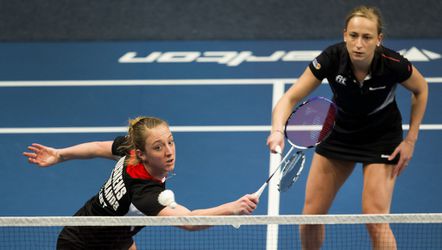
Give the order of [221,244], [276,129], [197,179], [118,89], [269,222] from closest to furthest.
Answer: [269,222] < [276,129] < [221,244] < [197,179] < [118,89]

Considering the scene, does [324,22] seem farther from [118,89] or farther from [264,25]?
[118,89]

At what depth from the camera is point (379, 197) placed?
566cm

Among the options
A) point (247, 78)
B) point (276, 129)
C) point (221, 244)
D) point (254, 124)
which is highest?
point (247, 78)

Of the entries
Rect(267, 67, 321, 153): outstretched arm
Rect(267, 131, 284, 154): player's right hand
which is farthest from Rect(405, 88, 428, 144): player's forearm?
Rect(267, 131, 284, 154): player's right hand

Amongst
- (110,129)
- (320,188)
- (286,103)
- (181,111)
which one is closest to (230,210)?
(286,103)

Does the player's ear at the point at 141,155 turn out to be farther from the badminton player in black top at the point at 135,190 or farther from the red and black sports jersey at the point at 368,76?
the red and black sports jersey at the point at 368,76

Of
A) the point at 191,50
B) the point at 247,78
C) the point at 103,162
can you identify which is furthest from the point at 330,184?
the point at 191,50

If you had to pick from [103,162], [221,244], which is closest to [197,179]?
[103,162]

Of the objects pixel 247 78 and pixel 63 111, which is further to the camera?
pixel 247 78

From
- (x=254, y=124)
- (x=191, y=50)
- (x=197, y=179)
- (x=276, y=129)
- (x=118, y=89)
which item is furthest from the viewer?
(x=191, y=50)

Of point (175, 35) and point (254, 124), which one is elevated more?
point (175, 35)

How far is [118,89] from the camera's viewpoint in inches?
390

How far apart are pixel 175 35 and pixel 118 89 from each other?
1.60 meters

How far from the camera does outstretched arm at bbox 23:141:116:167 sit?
550 cm
